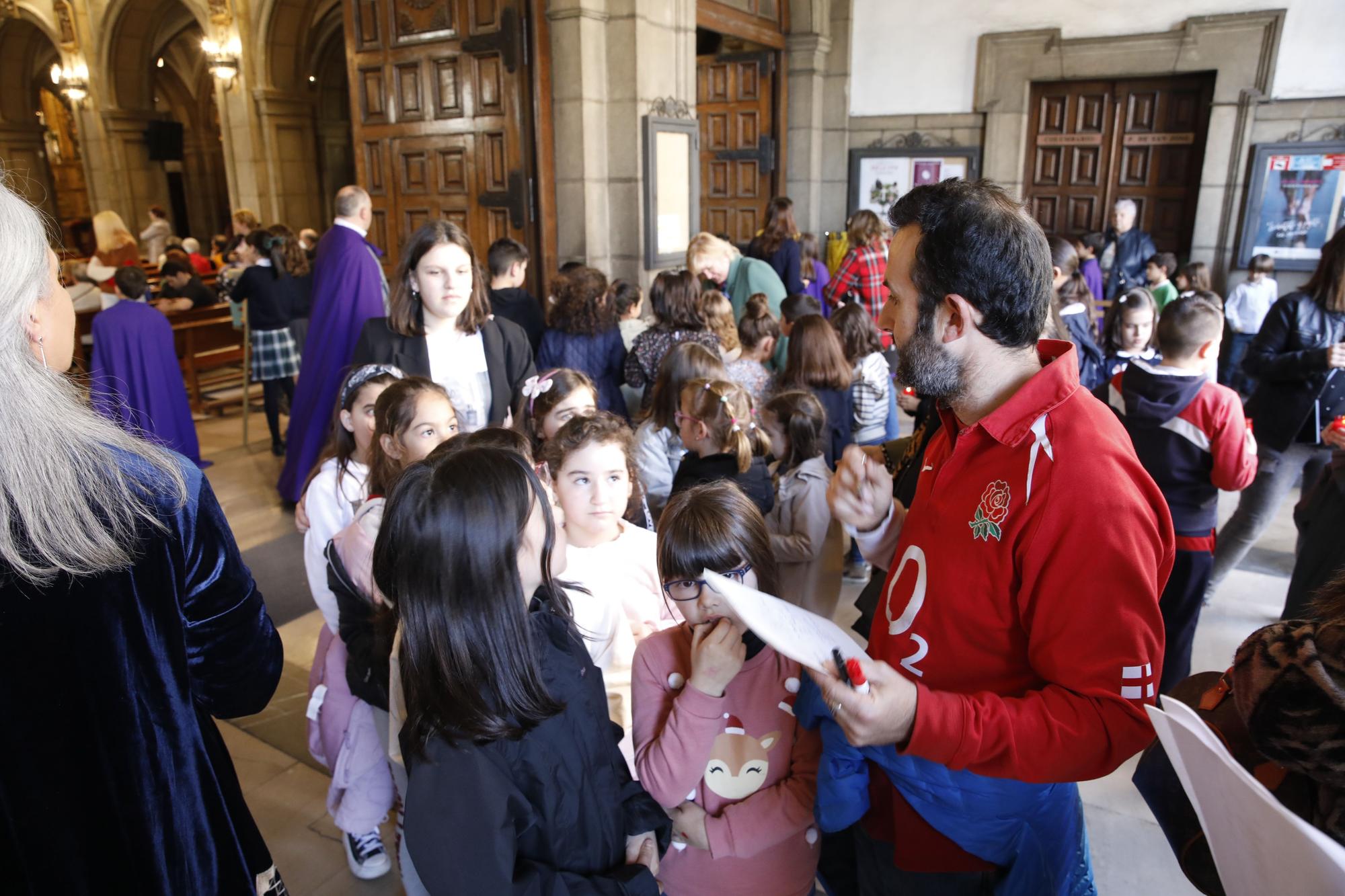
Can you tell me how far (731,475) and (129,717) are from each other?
174cm

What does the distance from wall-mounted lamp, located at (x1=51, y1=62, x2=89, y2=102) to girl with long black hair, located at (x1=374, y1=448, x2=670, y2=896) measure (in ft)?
47.6

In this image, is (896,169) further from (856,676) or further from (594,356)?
(856,676)

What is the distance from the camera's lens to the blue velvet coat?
1153 mm

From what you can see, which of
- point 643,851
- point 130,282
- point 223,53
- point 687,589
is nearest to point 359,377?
point 687,589

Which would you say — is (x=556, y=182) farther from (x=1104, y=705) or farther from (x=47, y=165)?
(x=47, y=165)

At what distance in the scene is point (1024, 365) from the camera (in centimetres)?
135

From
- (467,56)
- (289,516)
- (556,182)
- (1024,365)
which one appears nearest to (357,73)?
(467,56)

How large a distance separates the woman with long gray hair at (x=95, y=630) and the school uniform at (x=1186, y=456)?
2.68 metres

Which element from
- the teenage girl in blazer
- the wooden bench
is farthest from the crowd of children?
the wooden bench

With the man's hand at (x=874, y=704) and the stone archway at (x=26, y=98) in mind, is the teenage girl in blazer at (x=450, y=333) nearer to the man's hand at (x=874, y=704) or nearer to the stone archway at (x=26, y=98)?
the man's hand at (x=874, y=704)

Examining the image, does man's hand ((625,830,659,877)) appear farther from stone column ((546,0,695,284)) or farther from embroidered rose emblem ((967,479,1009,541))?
stone column ((546,0,695,284))

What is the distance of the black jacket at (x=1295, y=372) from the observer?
3.36 meters

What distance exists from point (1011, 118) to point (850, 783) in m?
8.73

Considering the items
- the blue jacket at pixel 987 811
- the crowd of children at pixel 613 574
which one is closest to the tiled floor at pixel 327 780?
the crowd of children at pixel 613 574
